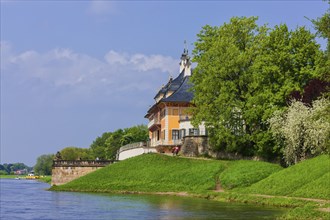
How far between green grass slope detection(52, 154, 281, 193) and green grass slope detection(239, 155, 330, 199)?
19.6 feet

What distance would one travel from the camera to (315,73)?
67375 mm

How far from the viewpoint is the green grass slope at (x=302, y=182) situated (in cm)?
4675

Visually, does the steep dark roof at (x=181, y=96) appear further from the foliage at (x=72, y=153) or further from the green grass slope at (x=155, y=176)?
the foliage at (x=72, y=153)

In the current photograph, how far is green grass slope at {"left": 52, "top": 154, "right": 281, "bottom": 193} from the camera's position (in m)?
63.3

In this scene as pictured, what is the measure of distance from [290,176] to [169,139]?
3824cm

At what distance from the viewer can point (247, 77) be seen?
241 ft

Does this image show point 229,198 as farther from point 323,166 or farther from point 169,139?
point 169,139

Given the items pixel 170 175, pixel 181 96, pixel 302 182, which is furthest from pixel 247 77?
pixel 302 182

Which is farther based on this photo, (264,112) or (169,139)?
(169,139)

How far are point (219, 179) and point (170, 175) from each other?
6682mm

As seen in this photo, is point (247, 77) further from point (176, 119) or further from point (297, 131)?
point (176, 119)

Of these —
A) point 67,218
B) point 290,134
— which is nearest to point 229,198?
point 290,134

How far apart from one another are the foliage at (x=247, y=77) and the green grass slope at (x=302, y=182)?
13866 millimetres

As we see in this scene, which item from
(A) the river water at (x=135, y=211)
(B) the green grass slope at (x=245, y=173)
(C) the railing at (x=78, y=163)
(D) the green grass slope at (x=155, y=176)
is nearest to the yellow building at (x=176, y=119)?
(C) the railing at (x=78, y=163)
